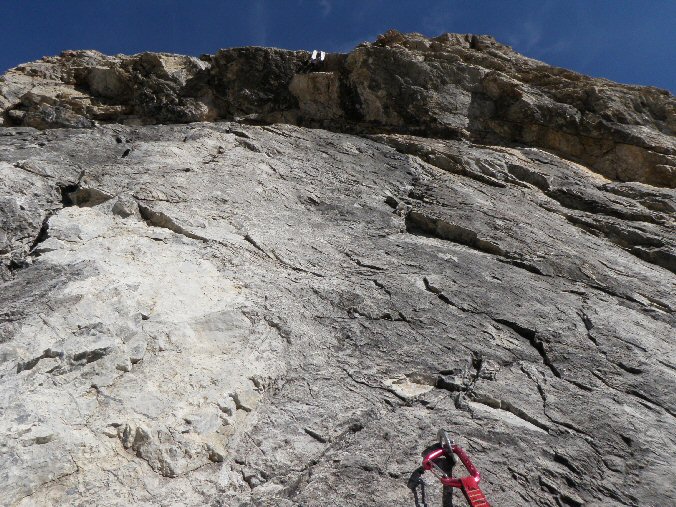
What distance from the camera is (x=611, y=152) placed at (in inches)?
501

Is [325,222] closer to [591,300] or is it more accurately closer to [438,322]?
[438,322]

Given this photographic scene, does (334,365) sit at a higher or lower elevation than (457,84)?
lower

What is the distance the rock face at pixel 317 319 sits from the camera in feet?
13.6

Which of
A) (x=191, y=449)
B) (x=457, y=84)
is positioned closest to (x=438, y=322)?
(x=191, y=449)

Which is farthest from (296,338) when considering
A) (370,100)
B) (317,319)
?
(370,100)

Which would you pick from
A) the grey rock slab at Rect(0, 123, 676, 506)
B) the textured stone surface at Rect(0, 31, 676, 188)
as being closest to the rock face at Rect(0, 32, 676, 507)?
the grey rock slab at Rect(0, 123, 676, 506)

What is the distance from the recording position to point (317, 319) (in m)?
5.75

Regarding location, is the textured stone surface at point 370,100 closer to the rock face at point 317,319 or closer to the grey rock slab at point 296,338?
the rock face at point 317,319

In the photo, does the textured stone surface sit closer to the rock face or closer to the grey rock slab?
the rock face

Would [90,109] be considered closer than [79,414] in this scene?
No

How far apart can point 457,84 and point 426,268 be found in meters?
7.43

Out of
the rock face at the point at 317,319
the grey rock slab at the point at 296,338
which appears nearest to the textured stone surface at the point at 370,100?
the rock face at the point at 317,319

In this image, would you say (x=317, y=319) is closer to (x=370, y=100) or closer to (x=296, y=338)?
(x=296, y=338)

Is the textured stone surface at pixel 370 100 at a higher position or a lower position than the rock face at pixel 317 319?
higher
